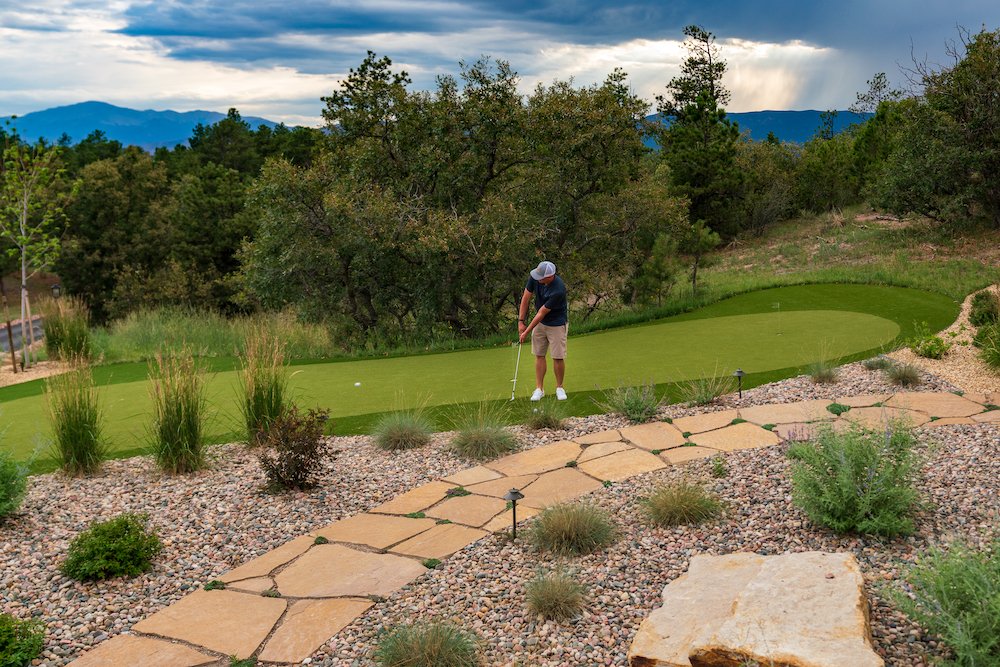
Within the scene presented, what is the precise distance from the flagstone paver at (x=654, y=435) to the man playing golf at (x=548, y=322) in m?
1.10

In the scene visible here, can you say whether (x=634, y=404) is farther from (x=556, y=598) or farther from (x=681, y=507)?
(x=556, y=598)

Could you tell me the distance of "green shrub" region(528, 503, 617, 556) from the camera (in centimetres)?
401

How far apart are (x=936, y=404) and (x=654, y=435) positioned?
2.47 meters

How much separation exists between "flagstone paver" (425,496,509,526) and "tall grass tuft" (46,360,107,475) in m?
2.69

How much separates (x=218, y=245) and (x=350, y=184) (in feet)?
46.1

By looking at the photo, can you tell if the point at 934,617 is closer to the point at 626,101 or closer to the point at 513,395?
the point at 513,395

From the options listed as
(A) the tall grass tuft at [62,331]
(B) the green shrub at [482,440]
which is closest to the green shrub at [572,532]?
(B) the green shrub at [482,440]

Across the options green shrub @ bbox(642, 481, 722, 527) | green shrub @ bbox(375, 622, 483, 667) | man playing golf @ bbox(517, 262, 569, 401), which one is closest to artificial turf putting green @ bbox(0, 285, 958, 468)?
man playing golf @ bbox(517, 262, 569, 401)

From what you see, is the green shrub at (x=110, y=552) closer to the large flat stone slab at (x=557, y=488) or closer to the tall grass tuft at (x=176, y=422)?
the tall grass tuft at (x=176, y=422)

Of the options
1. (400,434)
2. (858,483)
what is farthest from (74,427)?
(858,483)

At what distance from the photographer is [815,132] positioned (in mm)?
36875

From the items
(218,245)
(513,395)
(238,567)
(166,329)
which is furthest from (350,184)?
(218,245)

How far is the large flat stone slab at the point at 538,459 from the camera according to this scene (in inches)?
213

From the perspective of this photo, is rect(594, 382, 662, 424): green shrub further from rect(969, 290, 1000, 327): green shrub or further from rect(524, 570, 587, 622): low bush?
rect(969, 290, 1000, 327): green shrub
